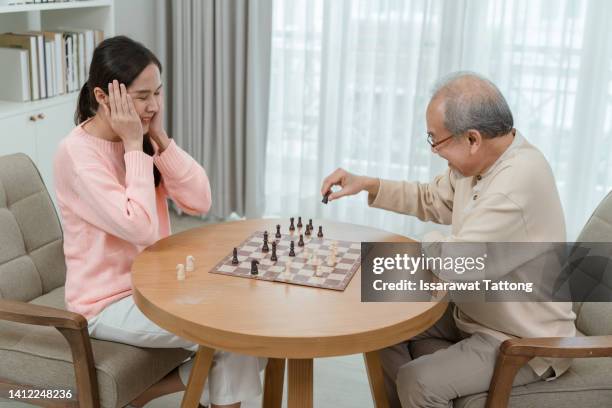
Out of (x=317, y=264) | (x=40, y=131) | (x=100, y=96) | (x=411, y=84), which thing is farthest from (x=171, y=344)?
(x=411, y=84)

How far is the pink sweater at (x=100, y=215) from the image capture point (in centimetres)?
210

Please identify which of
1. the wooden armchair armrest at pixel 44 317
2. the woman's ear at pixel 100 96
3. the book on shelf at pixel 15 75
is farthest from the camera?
the book on shelf at pixel 15 75

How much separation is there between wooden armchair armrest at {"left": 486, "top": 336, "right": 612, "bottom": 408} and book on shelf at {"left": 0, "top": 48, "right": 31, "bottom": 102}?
2705mm

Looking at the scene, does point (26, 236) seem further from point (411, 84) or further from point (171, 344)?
point (411, 84)

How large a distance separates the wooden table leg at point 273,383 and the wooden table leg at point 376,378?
0.32 m

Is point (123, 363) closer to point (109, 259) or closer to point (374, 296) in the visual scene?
point (109, 259)

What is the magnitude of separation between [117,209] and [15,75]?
1.87 m

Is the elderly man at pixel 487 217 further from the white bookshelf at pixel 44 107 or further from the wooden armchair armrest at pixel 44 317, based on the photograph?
the white bookshelf at pixel 44 107

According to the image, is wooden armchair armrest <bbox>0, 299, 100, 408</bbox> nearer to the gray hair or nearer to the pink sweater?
the pink sweater

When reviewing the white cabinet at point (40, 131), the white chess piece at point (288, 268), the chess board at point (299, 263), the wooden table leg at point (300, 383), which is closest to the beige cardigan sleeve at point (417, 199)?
the chess board at point (299, 263)

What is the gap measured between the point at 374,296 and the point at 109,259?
0.79m

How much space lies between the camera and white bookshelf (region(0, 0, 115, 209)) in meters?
3.46

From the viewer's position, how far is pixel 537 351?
181 cm

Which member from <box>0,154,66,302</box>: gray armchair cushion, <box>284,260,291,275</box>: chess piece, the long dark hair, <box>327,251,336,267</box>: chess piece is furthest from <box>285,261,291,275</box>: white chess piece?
<box>0,154,66,302</box>: gray armchair cushion
